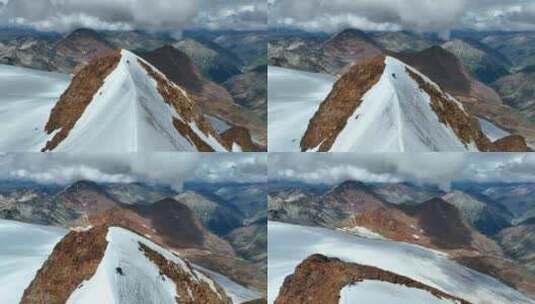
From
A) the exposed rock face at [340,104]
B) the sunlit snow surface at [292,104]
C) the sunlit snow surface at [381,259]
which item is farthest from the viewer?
the sunlit snow surface at [292,104]

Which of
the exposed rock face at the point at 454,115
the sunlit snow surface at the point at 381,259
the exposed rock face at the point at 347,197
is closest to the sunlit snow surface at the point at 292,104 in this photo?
the exposed rock face at the point at 347,197

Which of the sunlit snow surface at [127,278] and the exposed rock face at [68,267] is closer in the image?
the sunlit snow surface at [127,278]

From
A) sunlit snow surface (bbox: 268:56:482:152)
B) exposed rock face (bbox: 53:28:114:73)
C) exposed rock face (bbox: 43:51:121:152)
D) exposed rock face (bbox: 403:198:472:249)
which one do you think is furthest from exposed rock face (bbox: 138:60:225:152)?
exposed rock face (bbox: 53:28:114:73)

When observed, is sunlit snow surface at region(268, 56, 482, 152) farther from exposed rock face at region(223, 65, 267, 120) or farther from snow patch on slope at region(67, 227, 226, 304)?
snow patch on slope at region(67, 227, 226, 304)

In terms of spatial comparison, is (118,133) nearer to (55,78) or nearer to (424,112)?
(424,112)

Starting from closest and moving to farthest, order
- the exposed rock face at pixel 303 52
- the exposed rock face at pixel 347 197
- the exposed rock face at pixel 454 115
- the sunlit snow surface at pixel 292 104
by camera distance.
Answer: the exposed rock face at pixel 347 197, the sunlit snow surface at pixel 292 104, the exposed rock face at pixel 303 52, the exposed rock face at pixel 454 115

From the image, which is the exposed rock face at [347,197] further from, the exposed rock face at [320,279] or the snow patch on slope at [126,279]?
the snow patch on slope at [126,279]

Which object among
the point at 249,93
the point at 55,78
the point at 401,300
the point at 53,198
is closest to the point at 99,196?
the point at 53,198

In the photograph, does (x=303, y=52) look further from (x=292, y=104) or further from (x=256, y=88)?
(x=256, y=88)
